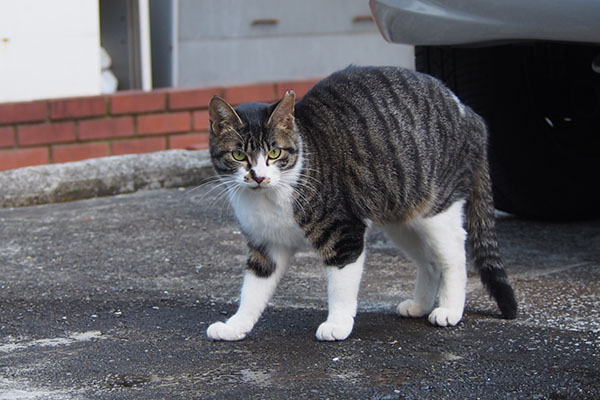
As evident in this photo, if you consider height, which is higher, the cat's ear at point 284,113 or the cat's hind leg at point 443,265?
the cat's ear at point 284,113

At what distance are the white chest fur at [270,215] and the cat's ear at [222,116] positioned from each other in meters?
0.21

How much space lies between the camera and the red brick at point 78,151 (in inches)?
223

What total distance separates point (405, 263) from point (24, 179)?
233 centimetres

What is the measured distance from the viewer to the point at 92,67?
18.8ft

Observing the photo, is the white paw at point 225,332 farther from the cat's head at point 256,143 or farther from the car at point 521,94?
the car at point 521,94

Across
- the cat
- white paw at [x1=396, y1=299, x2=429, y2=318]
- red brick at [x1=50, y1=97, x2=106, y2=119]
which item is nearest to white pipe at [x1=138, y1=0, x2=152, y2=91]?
red brick at [x1=50, y1=97, x2=106, y2=119]

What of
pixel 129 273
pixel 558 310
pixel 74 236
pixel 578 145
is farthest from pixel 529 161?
pixel 74 236

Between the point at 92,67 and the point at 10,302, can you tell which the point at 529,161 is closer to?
the point at 10,302

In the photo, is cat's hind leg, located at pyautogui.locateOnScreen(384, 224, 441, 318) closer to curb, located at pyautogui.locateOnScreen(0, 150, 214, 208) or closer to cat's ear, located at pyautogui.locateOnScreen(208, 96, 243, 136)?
cat's ear, located at pyautogui.locateOnScreen(208, 96, 243, 136)

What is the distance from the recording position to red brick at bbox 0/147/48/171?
548 cm


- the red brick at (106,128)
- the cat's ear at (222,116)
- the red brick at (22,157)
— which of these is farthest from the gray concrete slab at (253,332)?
the red brick at (106,128)

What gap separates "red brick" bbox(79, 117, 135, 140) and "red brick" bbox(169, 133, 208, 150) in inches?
11.5

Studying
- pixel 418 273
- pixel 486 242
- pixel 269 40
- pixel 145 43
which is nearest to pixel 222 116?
pixel 418 273

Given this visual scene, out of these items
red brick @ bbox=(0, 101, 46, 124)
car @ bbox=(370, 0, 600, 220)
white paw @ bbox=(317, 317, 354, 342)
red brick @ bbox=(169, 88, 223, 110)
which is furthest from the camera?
red brick @ bbox=(169, 88, 223, 110)
